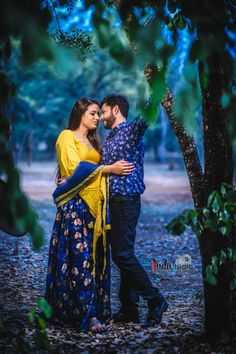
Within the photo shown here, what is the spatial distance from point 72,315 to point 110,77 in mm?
33637

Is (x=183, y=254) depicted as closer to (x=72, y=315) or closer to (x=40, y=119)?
(x=72, y=315)

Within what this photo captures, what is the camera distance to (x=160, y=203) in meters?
16.3

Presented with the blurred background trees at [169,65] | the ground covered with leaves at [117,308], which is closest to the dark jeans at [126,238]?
the ground covered with leaves at [117,308]

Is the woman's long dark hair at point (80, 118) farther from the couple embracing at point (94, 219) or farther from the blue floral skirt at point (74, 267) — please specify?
the blue floral skirt at point (74, 267)

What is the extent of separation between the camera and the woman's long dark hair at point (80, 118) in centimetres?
418

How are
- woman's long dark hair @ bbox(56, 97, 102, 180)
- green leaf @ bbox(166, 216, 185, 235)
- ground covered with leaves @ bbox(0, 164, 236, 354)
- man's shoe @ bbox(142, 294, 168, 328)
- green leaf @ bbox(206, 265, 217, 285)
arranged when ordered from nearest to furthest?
green leaf @ bbox(166, 216, 185, 235), green leaf @ bbox(206, 265, 217, 285), ground covered with leaves @ bbox(0, 164, 236, 354), man's shoe @ bbox(142, 294, 168, 328), woman's long dark hair @ bbox(56, 97, 102, 180)

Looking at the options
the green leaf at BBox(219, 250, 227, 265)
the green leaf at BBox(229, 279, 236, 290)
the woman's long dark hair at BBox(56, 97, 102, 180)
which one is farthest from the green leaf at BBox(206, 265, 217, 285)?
the woman's long dark hair at BBox(56, 97, 102, 180)

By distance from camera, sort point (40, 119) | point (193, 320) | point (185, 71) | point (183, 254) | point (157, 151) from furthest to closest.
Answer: point (157, 151)
point (40, 119)
point (183, 254)
point (193, 320)
point (185, 71)

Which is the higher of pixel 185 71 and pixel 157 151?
pixel 157 151

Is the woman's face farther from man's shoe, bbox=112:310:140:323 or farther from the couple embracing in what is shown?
man's shoe, bbox=112:310:140:323

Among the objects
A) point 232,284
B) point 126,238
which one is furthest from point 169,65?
point 126,238

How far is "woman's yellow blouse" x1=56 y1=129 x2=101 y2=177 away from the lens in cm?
399

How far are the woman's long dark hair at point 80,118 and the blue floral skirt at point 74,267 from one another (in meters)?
0.45

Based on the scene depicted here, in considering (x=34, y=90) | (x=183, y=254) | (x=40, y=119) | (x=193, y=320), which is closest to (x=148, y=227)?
(x=183, y=254)
